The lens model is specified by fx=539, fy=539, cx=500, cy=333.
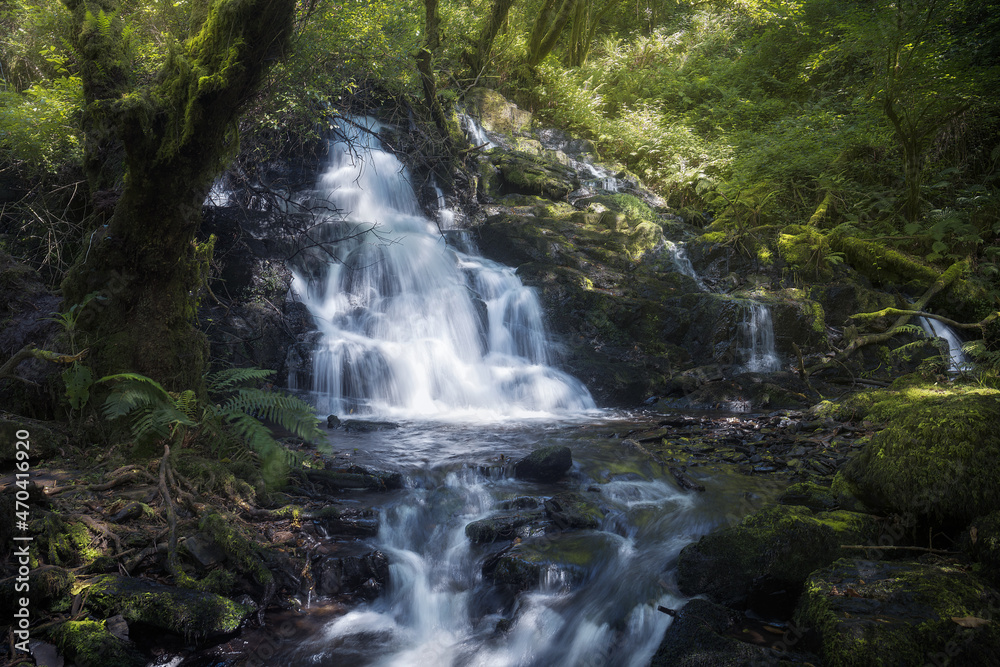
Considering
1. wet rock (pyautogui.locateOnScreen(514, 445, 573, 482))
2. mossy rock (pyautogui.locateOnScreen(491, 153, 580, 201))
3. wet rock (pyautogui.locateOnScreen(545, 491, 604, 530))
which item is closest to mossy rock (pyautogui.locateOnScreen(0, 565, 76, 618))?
wet rock (pyautogui.locateOnScreen(545, 491, 604, 530))

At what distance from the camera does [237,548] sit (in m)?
3.54

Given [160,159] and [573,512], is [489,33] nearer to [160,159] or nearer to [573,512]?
[160,159]

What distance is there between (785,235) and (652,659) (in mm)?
12249

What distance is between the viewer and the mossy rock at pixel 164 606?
2.92m

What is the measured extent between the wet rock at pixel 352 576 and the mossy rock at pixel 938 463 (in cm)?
376

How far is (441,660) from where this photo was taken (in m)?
3.51

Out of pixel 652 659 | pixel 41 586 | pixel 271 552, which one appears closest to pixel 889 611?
pixel 652 659

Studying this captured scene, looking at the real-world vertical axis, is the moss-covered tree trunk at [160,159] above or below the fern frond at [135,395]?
above

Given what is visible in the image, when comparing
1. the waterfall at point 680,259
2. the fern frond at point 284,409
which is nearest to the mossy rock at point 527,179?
the waterfall at point 680,259

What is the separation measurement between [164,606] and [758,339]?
10535 mm

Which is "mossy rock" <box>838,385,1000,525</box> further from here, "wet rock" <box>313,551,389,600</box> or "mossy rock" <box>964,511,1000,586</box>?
"wet rock" <box>313,551,389,600</box>

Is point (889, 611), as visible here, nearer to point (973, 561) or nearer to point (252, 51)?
point (973, 561)
